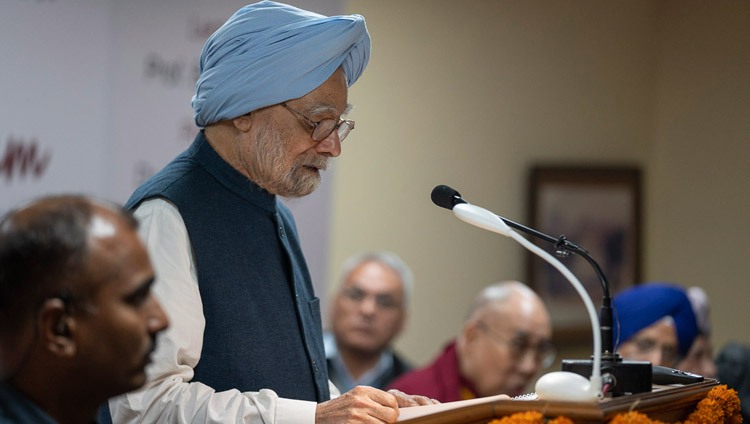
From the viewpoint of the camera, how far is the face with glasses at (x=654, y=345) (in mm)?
5289

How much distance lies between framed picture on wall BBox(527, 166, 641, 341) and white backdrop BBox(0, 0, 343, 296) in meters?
2.15

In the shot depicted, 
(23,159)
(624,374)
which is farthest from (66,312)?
(23,159)

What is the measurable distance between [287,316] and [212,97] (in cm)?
60

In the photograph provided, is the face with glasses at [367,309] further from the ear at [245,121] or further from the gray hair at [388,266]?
the ear at [245,121]

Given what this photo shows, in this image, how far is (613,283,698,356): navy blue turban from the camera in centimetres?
535

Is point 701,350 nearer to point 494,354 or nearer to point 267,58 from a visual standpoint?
point 494,354

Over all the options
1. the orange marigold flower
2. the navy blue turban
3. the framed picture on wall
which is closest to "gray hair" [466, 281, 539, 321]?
the navy blue turban

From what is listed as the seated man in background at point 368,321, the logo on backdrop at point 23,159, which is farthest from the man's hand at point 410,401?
the seated man in background at point 368,321

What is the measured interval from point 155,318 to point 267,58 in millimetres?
1139

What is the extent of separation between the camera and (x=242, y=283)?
290cm

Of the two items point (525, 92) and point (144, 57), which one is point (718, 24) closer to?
point (525, 92)

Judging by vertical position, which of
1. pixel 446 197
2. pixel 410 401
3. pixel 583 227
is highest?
pixel 446 197

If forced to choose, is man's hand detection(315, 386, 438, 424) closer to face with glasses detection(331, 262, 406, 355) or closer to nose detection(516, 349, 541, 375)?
nose detection(516, 349, 541, 375)

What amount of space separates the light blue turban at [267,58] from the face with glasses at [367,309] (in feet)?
9.83
